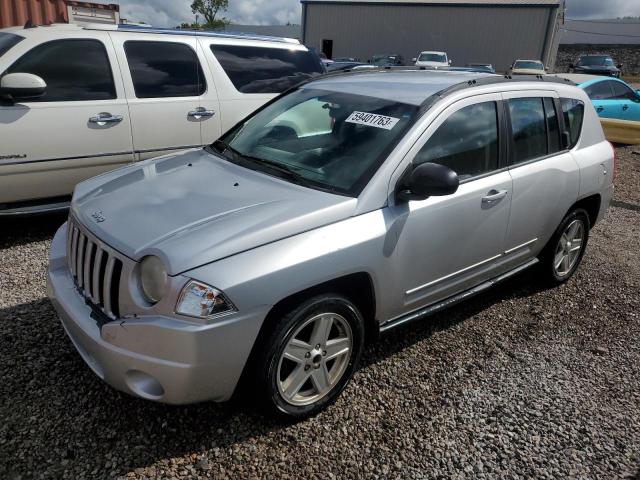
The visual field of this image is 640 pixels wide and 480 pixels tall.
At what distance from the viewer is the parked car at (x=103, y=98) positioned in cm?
447

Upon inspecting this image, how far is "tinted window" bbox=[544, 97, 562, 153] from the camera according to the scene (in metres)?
3.99

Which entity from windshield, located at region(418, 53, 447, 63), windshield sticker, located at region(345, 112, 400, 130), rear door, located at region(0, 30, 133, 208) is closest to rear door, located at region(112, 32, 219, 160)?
rear door, located at region(0, 30, 133, 208)

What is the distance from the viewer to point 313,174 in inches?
118

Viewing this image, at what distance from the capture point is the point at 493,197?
337 cm

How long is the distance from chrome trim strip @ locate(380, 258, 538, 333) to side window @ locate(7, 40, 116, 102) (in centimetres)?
347

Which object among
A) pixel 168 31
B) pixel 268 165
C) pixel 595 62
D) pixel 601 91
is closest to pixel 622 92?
pixel 601 91

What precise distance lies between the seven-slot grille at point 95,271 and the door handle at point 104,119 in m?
2.20

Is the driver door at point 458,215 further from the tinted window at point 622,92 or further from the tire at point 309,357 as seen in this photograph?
the tinted window at point 622,92

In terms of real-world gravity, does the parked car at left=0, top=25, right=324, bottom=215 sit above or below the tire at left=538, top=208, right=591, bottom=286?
above

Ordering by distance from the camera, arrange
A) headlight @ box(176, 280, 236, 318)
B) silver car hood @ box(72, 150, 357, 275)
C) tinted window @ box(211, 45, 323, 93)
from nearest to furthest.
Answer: headlight @ box(176, 280, 236, 318)
silver car hood @ box(72, 150, 357, 275)
tinted window @ box(211, 45, 323, 93)

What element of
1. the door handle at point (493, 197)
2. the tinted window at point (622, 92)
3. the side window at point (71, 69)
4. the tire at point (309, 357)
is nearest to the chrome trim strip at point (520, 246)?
the door handle at point (493, 197)

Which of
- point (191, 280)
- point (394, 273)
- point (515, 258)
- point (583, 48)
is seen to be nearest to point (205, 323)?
point (191, 280)

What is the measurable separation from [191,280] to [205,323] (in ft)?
0.62

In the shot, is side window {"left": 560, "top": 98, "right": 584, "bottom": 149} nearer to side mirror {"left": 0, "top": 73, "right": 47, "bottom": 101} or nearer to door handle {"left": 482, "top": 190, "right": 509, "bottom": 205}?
door handle {"left": 482, "top": 190, "right": 509, "bottom": 205}
